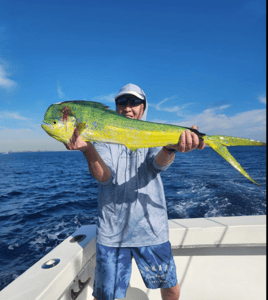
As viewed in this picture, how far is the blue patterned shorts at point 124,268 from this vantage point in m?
1.96

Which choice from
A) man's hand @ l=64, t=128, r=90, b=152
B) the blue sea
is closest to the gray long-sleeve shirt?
man's hand @ l=64, t=128, r=90, b=152

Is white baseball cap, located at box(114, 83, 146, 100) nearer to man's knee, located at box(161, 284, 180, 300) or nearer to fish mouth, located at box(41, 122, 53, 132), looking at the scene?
fish mouth, located at box(41, 122, 53, 132)

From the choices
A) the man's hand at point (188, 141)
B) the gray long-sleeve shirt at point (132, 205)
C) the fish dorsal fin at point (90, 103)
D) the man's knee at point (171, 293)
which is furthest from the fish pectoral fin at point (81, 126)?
the man's knee at point (171, 293)

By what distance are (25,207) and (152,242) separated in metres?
9.26

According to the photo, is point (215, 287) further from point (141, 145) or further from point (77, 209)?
point (77, 209)

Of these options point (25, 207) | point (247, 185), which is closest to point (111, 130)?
point (25, 207)

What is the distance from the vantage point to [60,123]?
1.71 meters

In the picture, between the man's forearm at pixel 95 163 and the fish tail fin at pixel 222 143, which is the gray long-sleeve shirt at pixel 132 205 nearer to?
the man's forearm at pixel 95 163

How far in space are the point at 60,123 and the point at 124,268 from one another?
63.0 inches

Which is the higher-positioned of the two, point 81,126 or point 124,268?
point 81,126

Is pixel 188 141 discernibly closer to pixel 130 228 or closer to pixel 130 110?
pixel 130 110

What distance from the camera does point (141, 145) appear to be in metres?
1.79

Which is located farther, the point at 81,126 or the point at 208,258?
the point at 208,258

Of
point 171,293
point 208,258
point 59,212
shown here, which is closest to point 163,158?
point 171,293
